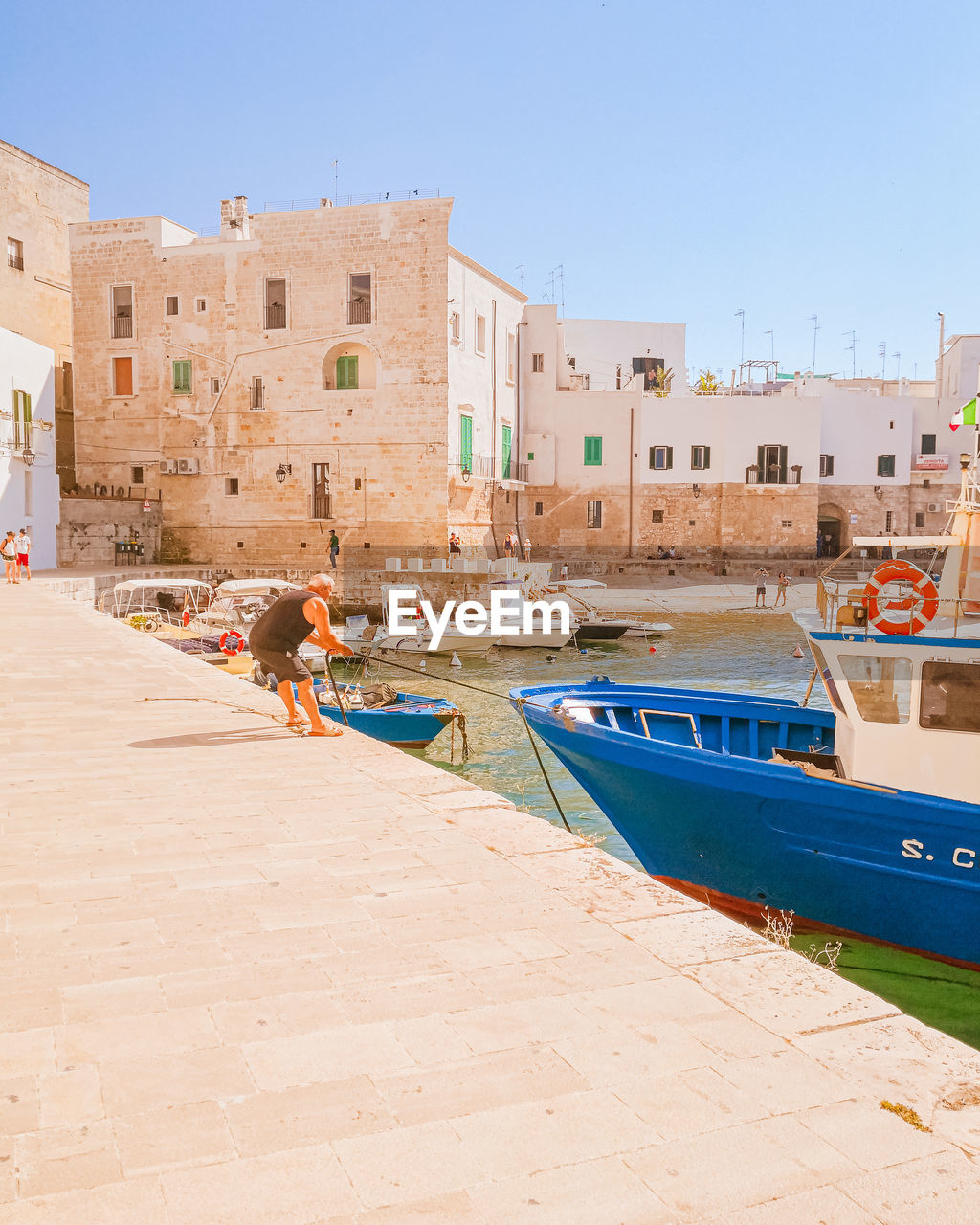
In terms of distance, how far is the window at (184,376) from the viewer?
33.7 metres

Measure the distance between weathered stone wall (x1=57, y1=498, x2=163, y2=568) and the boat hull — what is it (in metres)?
25.5

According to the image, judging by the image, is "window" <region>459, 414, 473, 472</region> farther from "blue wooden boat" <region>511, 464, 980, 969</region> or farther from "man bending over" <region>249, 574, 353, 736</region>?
"man bending over" <region>249, 574, 353, 736</region>

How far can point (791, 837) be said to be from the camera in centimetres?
785

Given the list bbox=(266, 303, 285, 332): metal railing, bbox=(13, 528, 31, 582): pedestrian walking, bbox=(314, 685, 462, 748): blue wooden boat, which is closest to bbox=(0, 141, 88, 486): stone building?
bbox=(266, 303, 285, 332): metal railing

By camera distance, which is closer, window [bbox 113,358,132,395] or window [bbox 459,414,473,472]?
window [bbox 459,414,473,472]

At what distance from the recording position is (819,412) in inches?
1574

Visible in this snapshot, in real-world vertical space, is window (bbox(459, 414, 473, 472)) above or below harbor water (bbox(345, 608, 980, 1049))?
above

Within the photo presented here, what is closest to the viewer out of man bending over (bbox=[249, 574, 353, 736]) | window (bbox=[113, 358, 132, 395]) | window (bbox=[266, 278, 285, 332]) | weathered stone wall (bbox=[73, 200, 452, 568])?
man bending over (bbox=[249, 574, 353, 736])

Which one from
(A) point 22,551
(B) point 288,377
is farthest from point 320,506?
(A) point 22,551

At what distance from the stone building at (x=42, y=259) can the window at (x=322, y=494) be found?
9812mm

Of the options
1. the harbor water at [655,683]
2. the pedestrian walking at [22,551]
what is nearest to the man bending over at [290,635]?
the harbor water at [655,683]

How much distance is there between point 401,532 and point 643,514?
12.4 meters

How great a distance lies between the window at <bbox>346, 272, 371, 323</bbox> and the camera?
104 feet

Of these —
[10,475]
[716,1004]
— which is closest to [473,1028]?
[716,1004]
